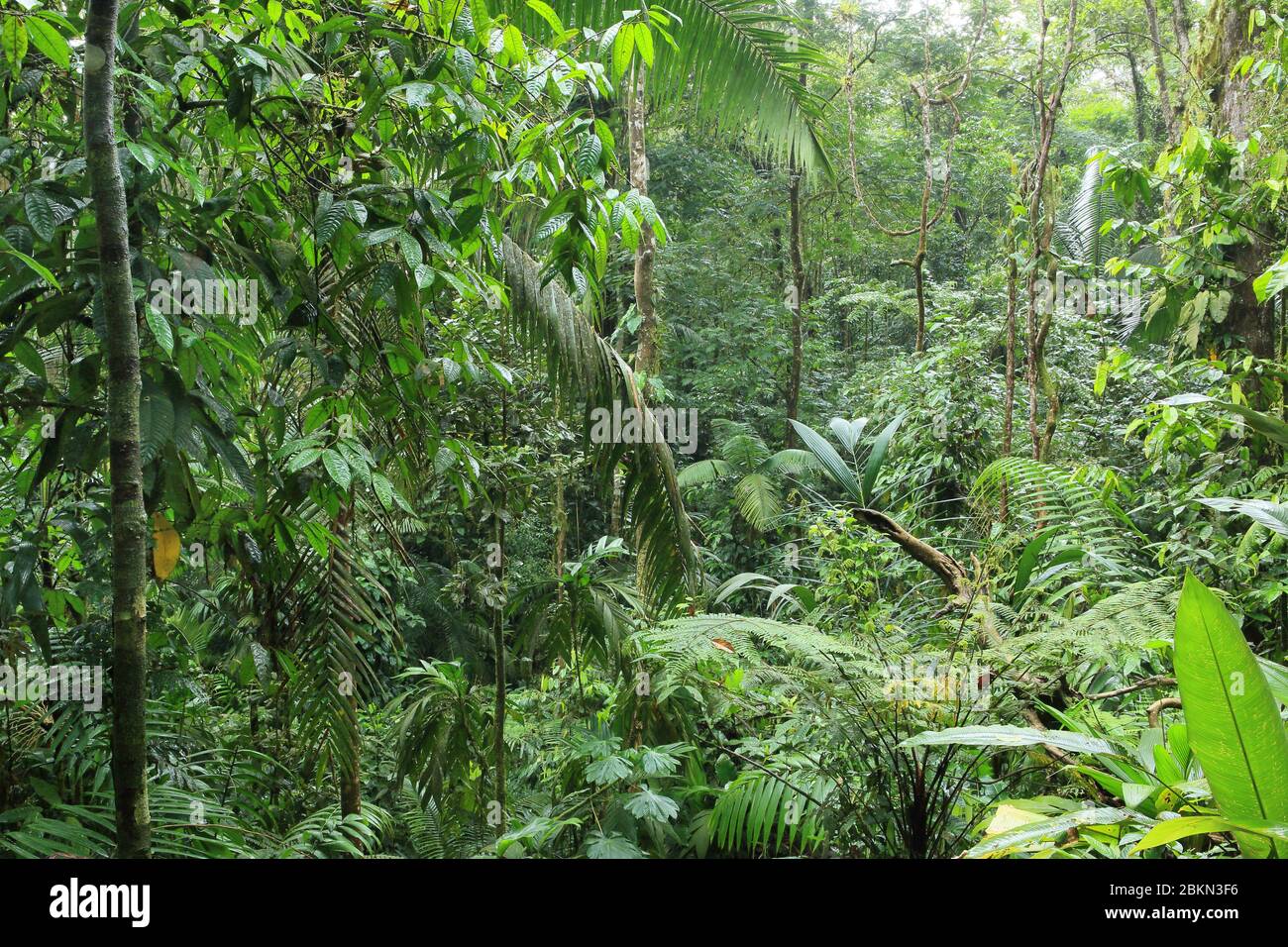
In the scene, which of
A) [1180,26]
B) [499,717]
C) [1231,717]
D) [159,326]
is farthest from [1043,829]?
[1180,26]

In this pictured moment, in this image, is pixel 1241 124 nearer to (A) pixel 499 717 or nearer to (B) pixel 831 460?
(B) pixel 831 460

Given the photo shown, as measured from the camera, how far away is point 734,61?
3.99 meters

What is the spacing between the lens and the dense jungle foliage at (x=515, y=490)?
5.57 feet

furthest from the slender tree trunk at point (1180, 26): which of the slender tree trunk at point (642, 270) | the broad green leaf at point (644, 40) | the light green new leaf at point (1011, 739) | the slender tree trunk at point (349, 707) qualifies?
the slender tree trunk at point (349, 707)

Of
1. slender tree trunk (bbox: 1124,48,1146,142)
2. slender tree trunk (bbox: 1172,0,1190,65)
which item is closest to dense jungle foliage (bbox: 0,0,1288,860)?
slender tree trunk (bbox: 1172,0,1190,65)

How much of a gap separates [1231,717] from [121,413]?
6.03ft

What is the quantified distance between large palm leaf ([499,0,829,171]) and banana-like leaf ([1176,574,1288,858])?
122 inches

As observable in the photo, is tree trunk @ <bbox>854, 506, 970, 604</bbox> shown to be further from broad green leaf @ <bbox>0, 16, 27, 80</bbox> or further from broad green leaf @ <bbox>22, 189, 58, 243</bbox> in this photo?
broad green leaf @ <bbox>0, 16, 27, 80</bbox>

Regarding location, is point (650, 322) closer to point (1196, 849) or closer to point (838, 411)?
point (1196, 849)

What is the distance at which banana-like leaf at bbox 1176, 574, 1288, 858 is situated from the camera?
1.34 m

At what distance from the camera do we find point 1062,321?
21.6ft

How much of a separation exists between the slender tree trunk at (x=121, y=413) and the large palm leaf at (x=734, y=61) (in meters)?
2.39
